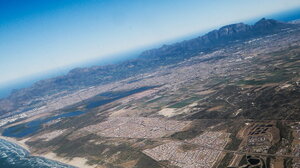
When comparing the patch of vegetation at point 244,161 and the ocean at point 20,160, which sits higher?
the patch of vegetation at point 244,161

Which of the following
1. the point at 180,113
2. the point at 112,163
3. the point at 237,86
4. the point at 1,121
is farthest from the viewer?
the point at 1,121

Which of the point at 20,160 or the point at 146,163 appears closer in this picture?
the point at 146,163

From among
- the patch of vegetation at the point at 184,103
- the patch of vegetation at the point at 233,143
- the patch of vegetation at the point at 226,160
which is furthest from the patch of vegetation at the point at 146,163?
the patch of vegetation at the point at 184,103

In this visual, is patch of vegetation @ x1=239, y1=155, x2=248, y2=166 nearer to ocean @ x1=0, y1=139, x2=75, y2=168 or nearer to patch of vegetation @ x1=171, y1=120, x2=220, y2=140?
patch of vegetation @ x1=171, y1=120, x2=220, y2=140

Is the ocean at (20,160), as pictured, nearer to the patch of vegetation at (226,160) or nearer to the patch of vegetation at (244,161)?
the patch of vegetation at (226,160)

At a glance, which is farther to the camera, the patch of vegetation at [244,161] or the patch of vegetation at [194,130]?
the patch of vegetation at [194,130]

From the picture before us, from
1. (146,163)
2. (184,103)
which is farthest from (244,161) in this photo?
(184,103)

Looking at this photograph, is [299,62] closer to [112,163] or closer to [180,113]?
[180,113]

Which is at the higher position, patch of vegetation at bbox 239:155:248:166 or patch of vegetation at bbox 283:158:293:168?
patch of vegetation at bbox 283:158:293:168

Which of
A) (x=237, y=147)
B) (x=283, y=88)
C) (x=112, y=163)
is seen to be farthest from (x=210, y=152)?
(x=283, y=88)

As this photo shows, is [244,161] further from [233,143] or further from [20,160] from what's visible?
[20,160]

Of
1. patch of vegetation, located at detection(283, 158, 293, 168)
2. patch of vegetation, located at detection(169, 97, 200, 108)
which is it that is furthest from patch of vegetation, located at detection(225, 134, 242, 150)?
patch of vegetation, located at detection(169, 97, 200, 108)
